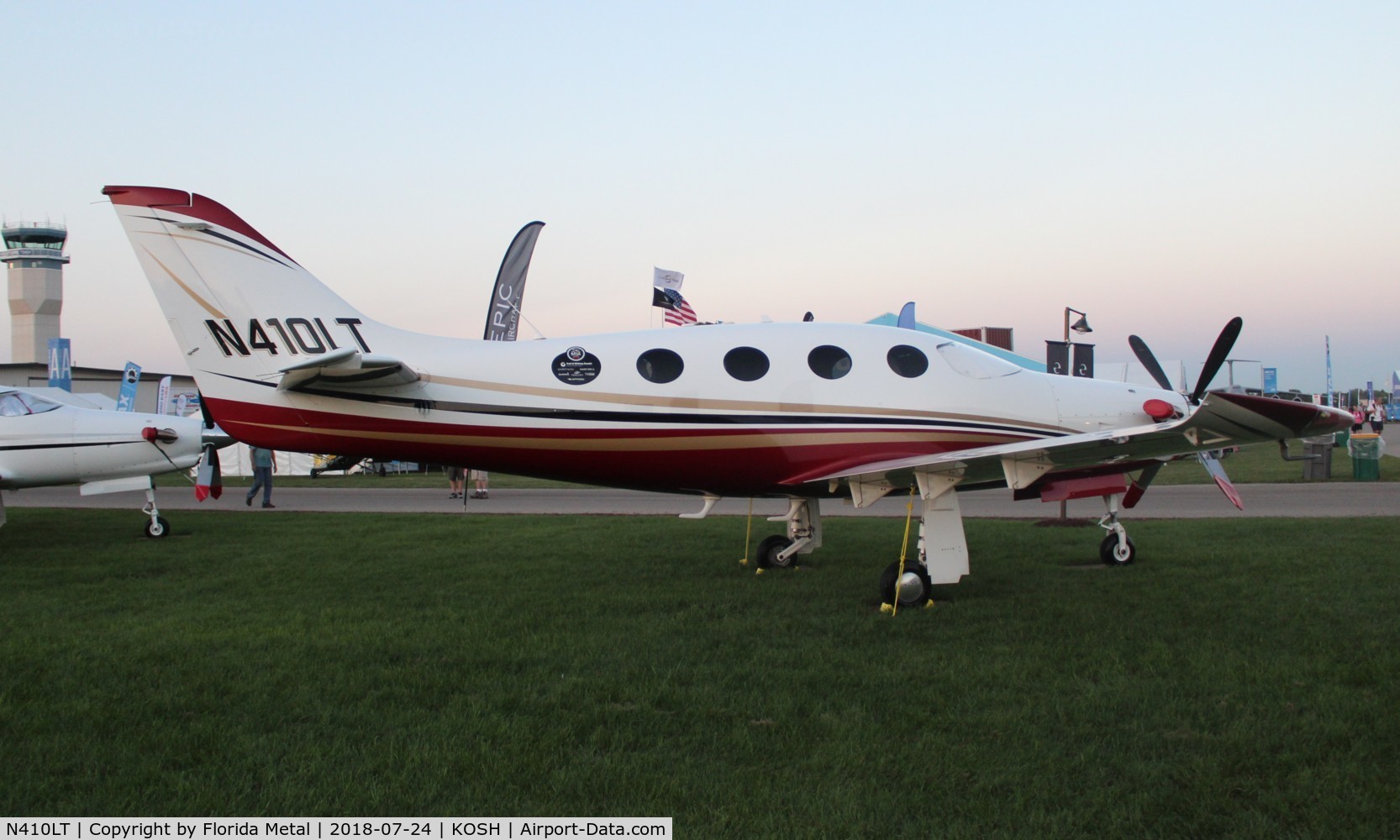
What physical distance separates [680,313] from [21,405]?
15.2 m

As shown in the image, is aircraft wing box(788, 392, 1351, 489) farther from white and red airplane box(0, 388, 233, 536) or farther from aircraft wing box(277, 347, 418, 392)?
white and red airplane box(0, 388, 233, 536)

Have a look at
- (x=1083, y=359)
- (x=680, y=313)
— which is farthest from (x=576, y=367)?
(x=1083, y=359)

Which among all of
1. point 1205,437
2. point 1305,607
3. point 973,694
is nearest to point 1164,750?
point 973,694

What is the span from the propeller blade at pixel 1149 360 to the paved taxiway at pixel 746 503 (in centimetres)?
518

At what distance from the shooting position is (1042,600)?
9.69 metres

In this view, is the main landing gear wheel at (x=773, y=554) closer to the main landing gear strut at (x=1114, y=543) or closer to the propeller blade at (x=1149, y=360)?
the main landing gear strut at (x=1114, y=543)

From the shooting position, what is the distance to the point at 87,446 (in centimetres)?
1584

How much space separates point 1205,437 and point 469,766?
6797mm

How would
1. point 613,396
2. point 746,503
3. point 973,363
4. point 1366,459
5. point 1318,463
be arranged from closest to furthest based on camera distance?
1. point 613,396
2. point 973,363
3. point 746,503
4. point 1366,459
5. point 1318,463

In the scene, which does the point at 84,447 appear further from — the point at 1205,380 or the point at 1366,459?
the point at 1366,459

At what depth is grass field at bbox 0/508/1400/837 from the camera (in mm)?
4766

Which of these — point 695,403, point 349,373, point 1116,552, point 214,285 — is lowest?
point 1116,552

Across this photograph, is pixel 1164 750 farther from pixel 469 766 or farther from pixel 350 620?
pixel 350 620

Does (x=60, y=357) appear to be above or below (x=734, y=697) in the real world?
above
